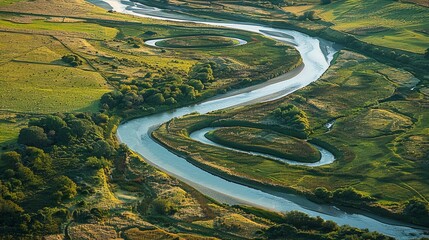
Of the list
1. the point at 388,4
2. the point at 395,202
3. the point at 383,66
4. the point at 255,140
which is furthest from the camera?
the point at 388,4

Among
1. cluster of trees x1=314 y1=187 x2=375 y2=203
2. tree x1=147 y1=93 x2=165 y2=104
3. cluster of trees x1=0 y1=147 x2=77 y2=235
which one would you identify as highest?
cluster of trees x1=314 y1=187 x2=375 y2=203

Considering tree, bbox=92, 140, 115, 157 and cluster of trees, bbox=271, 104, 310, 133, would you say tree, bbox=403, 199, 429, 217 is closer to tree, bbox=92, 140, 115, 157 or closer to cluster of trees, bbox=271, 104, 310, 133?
cluster of trees, bbox=271, 104, 310, 133

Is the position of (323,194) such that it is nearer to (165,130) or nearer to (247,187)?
(247,187)

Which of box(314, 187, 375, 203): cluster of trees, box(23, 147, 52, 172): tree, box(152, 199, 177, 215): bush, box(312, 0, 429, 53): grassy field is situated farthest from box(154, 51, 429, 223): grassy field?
box(312, 0, 429, 53): grassy field

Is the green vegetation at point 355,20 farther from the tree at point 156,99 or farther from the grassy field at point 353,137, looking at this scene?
the tree at point 156,99

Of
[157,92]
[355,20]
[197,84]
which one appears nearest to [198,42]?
[197,84]

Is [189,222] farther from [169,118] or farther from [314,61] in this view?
[314,61]

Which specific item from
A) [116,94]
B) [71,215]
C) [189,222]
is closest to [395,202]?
[189,222]

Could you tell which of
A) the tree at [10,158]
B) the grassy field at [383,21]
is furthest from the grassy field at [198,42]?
the tree at [10,158]
